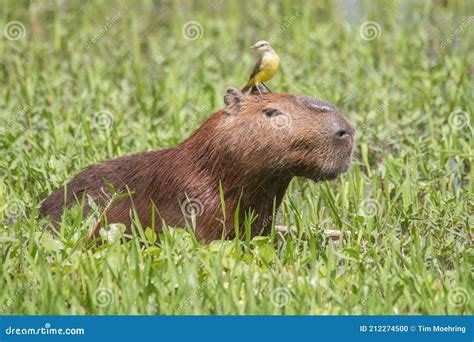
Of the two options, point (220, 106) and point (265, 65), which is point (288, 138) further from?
point (220, 106)

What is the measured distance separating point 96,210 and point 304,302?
4.80 feet

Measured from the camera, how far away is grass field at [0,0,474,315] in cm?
433

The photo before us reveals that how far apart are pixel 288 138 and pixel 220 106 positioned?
8.42 ft

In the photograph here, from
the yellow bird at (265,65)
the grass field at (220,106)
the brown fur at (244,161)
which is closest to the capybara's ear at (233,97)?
the brown fur at (244,161)

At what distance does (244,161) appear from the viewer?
16.9ft

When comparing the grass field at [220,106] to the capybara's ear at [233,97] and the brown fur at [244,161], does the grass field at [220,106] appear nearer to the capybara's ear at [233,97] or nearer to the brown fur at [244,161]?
the brown fur at [244,161]

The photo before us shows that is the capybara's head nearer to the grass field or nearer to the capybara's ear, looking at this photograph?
the capybara's ear

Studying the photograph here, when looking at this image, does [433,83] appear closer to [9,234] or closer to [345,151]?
[345,151]

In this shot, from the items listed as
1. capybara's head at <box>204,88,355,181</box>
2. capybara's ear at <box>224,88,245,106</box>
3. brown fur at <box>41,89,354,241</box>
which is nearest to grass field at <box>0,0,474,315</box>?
brown fur at <box>41,89,354,241</box>

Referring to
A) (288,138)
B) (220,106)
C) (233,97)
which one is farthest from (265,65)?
(220,106)

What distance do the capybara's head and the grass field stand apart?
306 mm

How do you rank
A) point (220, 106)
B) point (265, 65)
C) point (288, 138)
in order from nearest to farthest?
point (288, 138) < point (265, 65) < point (220, 106)

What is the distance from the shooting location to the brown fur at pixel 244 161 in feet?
16.7

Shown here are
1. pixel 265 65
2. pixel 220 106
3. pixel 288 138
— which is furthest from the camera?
pixel 220 106
